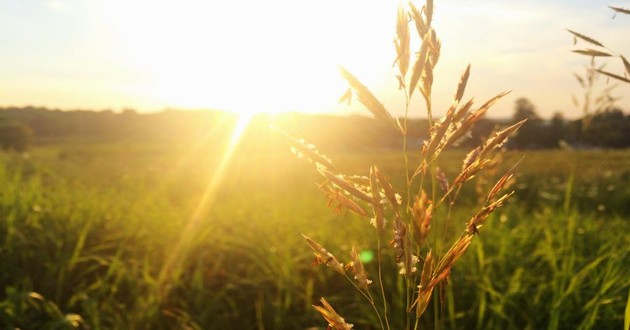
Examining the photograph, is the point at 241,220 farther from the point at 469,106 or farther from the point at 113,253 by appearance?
the point at 469,106

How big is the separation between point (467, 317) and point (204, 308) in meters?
1.69

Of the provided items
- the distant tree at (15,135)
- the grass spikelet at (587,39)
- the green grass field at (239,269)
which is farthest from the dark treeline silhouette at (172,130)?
the grass spikelet at (587,39)

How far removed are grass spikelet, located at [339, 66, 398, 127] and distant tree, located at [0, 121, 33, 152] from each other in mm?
36409

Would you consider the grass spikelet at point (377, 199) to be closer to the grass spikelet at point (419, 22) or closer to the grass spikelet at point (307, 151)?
the grass spikelet at point (307, 151)

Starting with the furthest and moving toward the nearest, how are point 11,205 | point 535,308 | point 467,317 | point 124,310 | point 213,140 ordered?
point 213,140
point 11,205
point 124,310
point 467,317
point 535,308

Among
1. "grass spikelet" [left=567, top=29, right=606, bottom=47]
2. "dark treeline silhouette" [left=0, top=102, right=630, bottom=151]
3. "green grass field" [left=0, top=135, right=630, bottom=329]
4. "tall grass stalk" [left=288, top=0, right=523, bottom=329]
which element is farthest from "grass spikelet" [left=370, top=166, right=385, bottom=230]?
"dark treeline silhouette" [left=0, top=102, right=630, bottom=151]

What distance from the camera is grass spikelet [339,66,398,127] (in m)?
0.99

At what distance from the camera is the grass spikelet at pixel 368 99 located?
992 millimetres

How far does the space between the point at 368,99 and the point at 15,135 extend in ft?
125

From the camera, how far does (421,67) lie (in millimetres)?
967

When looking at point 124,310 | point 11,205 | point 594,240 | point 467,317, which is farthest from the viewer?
point 11,205

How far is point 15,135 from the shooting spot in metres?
33.8

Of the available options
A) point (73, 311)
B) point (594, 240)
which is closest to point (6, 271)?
point (73, 311)

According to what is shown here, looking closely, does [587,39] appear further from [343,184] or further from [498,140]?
[343,184]
